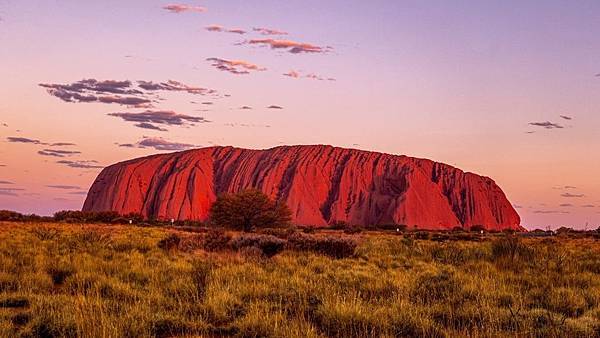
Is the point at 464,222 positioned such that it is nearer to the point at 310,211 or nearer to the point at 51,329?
the point at 310,211

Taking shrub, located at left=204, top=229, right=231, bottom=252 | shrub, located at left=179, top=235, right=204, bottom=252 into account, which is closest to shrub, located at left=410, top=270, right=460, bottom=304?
shrub, located at left=204, top=229, right=231, bottom=252

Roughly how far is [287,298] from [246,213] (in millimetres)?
38560

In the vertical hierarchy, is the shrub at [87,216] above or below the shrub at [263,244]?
below

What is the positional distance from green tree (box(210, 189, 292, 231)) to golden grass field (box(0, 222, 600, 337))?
30.9m

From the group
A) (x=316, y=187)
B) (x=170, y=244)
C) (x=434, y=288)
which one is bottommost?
(x=170, y=244)

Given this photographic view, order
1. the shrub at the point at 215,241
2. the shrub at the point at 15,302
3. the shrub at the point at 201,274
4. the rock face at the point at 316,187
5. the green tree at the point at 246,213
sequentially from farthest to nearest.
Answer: the rock face at the point at 316,187 < the green tree at the point at 246,213 < the shrub at the point at 215,241 < the shrub at the point at 201,274 < the shrub at the point at 15,302

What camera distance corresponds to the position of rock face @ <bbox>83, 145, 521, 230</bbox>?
93000mm

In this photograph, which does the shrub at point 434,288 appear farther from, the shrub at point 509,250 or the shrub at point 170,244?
the shrub at point 170,244

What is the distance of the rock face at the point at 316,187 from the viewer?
9300 centimetres

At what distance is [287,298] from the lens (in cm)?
1001

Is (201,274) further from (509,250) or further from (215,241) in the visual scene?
(509,250)

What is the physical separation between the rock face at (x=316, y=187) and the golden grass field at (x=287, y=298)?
74108 mm

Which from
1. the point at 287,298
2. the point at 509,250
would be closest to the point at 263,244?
the point at 509,250

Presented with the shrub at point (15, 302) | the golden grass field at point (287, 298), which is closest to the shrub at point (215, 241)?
the golden grass field at point (287, 298)
